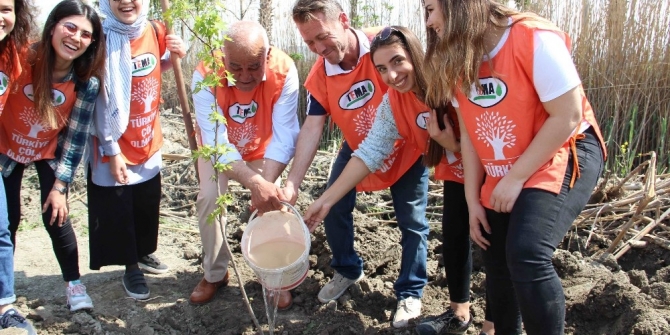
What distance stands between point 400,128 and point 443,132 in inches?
12.7

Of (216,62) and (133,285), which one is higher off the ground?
(216,62)

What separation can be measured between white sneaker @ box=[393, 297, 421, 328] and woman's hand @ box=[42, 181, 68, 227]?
73.9 inches

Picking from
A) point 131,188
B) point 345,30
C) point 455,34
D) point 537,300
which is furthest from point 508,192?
point 131,188

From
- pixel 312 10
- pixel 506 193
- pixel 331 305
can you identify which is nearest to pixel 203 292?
pixel 331 305

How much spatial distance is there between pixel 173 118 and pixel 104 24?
495 centimetres

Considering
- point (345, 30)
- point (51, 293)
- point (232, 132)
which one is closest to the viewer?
point (345, 30)

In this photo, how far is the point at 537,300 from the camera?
2316 mm

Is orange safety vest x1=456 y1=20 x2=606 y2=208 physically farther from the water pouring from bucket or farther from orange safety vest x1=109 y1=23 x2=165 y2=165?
orange safety vest x1=109 y1=23 x2=165 y2=165

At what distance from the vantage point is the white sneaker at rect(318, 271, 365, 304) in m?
3.74

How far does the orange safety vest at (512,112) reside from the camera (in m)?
2.34

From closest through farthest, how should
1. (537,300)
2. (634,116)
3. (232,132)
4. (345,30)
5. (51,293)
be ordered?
(537,300), (345,30), (232,132), (51,293), (634,116)

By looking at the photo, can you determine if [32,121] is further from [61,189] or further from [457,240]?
[457,240]

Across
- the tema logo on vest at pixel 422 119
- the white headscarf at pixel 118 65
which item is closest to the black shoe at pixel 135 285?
the white headscarf at pixel 118 65

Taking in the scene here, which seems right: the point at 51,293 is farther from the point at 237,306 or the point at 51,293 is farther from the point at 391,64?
the point at 391,64
